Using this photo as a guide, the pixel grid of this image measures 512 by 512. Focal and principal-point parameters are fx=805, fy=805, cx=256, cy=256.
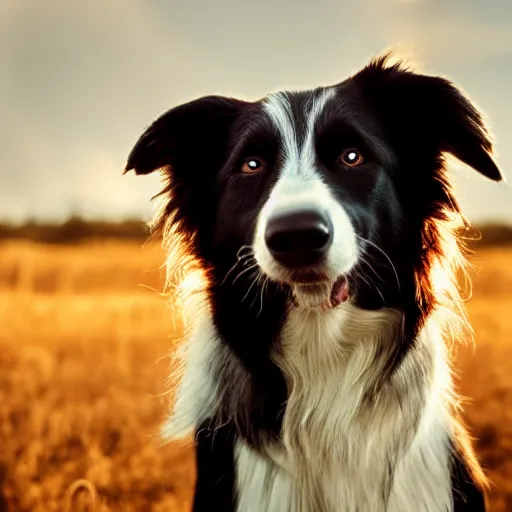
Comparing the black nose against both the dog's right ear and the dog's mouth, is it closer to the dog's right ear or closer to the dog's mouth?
the dog's mouth

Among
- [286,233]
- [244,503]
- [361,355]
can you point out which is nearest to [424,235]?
[361,355]

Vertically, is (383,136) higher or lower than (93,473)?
higher

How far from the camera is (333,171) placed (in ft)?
7.97

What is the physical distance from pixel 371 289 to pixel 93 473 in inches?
75.3

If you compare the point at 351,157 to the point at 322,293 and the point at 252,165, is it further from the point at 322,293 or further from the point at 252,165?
the point at 322,293

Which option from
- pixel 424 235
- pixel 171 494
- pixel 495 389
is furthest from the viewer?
pixel 495 389

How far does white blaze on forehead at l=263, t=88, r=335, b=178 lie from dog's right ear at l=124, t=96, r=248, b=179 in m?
0.20

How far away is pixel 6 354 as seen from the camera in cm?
492

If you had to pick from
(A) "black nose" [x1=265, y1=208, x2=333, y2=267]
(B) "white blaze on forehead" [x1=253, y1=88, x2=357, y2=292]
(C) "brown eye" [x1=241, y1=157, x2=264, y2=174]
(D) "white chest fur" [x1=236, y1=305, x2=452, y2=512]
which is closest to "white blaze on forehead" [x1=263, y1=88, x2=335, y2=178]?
(B) "white blaze on forehead" [x1=253, y1=88, x2=357, y2=292]

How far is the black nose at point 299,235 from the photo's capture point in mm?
2100

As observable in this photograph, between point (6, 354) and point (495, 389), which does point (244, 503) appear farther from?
point (6, 354)

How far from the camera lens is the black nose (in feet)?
6.89

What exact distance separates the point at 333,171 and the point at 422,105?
451mm

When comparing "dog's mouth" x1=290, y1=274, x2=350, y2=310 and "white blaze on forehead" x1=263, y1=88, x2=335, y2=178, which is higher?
"white blaze on forehead" x1=263, y1=88, x2=335, y2=178
